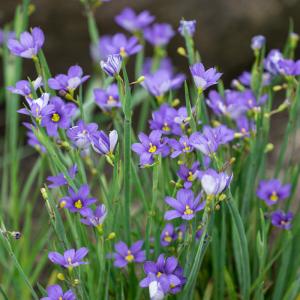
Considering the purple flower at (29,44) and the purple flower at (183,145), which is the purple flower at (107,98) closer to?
the purple flower at (29,44)

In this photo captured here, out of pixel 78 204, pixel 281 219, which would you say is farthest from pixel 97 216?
pixel 281 219

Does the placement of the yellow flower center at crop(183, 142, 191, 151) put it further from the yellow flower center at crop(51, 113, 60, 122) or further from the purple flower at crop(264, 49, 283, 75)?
the purple flower at crop(264, 49, 283, 75)

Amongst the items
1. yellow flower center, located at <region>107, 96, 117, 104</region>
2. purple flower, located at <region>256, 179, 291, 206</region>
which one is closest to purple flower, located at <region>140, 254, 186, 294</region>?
purple flower, located at <region>256, 179, 291, 206</region>

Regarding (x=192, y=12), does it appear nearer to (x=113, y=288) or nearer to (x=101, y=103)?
(x=101, y=103)

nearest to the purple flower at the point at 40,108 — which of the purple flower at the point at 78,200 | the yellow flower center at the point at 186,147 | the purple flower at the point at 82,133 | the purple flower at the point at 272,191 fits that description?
the purple flower at the point at 82,133

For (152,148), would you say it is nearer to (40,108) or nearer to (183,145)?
(183,145)
